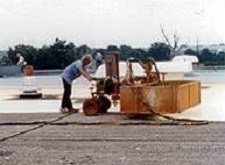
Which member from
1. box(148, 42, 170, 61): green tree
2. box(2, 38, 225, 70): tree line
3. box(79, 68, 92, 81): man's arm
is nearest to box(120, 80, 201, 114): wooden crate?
box(79, 68, 92, 81): man's arm

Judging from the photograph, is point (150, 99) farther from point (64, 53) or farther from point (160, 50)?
Result: point (64, 53)

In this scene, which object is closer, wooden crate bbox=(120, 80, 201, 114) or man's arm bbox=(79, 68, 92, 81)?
wooden crate bbox=(120, 80, 201, 114)

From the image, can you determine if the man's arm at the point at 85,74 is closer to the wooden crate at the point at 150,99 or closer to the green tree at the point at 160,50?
the wooden crate at the point at 150,99

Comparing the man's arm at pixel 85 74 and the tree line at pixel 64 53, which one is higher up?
the tree line at pixel 64 53

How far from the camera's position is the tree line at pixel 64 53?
36.0 metres

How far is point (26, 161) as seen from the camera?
9969 mm

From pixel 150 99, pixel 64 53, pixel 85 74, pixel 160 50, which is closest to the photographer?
pixel 150 99

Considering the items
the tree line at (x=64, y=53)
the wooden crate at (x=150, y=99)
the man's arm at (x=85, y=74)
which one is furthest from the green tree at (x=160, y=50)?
the wooden crate at (x=150, y=99)

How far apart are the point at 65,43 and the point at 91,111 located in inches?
911

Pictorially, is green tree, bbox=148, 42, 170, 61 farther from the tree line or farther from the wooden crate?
the wooden crate

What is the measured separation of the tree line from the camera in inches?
1419

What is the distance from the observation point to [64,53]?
39.0 m

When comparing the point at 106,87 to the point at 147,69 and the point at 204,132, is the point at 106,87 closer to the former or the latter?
the point at 147,69

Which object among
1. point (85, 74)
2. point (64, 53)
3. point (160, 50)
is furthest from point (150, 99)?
point (64, 53)
